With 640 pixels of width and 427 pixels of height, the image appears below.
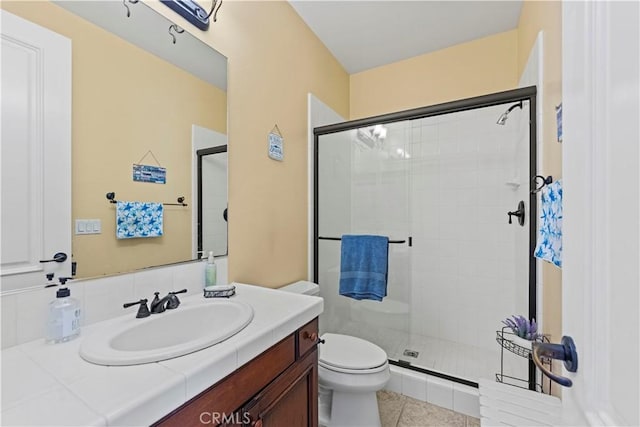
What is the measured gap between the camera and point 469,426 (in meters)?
1.61

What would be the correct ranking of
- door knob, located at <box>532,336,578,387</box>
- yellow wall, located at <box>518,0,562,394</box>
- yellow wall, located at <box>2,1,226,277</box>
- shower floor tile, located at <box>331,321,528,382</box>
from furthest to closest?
shower floor tile, located at <box>331,321,528,382</box>
yellow wall, located at <box>518,0,562,394</box>
yellow wall, located at <box>2,1,226,277</box>
door knob, located at <box>532,336,578,387</box>

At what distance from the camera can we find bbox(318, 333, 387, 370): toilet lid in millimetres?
1531

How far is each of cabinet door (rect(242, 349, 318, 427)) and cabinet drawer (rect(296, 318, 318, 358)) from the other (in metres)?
0.03

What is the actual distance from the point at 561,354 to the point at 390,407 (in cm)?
155

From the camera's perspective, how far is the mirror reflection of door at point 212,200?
1.37 m

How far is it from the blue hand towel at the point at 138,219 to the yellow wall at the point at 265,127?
0.37m

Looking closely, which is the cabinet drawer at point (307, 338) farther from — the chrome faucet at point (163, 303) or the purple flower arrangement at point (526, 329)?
the purple flower arrangement at point (526, 329)

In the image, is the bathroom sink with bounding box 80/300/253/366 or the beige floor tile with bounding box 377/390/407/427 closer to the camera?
the bathroom sink with bounding box 80/300/253/366

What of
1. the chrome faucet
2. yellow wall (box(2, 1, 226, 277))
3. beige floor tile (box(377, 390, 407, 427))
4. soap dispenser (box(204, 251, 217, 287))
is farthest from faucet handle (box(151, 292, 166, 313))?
beige floor tile (box(377, 390, 407, 427))

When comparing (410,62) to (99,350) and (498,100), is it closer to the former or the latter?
(498,100)

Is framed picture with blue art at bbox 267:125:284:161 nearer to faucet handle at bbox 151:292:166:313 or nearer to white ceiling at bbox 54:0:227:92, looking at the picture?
white ceiling at bbox 54:0:227:92

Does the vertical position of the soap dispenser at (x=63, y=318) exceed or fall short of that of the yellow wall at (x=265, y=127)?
it falls short

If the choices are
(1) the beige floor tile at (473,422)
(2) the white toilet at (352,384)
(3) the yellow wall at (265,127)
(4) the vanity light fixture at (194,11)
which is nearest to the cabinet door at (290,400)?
(2) the white toilet at (352,384)

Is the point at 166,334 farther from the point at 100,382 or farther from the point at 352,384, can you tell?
the point at 352,384
